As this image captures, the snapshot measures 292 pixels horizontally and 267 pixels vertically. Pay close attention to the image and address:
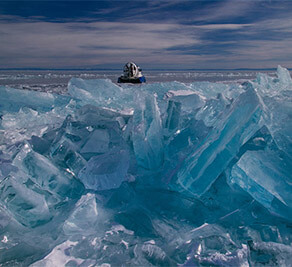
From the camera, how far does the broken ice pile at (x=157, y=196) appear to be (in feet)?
3.91

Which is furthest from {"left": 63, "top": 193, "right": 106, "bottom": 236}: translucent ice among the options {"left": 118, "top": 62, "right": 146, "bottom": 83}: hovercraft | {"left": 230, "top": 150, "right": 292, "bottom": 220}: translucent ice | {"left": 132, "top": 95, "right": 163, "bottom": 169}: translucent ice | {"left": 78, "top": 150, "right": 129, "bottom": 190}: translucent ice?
{"left": 118, "top": 62, "right": 146, "bottom": 83}: hovercraft

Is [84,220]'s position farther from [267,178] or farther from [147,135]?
[267,178]

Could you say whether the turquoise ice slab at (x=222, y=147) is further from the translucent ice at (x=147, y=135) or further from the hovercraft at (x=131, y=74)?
the hovercraft at (x=131, y=74)

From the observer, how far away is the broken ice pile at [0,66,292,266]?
1.19 m

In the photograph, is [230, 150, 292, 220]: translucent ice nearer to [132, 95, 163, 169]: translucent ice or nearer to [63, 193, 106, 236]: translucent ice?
[132, 95, 163, 169]: translucent ice

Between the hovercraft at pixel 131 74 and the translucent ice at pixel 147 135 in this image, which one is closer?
the translucent ice at pixel 147 135

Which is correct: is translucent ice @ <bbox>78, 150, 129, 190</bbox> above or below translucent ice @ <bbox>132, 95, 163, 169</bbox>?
below

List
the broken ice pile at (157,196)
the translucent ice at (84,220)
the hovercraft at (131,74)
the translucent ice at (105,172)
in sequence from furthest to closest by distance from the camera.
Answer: the hovercraft at (131,74) < the translucent ice at (105,172) < the translucent ice at (84,220) < the broken ice pile at (157,196)

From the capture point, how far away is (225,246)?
3.87ft

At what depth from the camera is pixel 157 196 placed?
1.52 m

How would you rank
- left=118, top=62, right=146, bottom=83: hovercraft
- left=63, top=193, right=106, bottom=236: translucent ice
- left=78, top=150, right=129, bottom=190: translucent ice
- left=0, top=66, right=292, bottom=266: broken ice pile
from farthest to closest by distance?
left=118, top=62, right=146, bottom=83: hovercraft → left=78, top=150, right=129, bottom=190: translucent ice → left=63, top=193, right=106, bottom=236: translucent ice → left=0, top=66, right=292, bottom=266: broken ice pile

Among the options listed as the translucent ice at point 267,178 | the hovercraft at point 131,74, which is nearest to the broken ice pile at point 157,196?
the translucent ice at point 267,178

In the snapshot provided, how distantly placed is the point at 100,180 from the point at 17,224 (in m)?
0.45

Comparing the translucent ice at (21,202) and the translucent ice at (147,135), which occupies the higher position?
Result: the translucent ice at (147,135)
